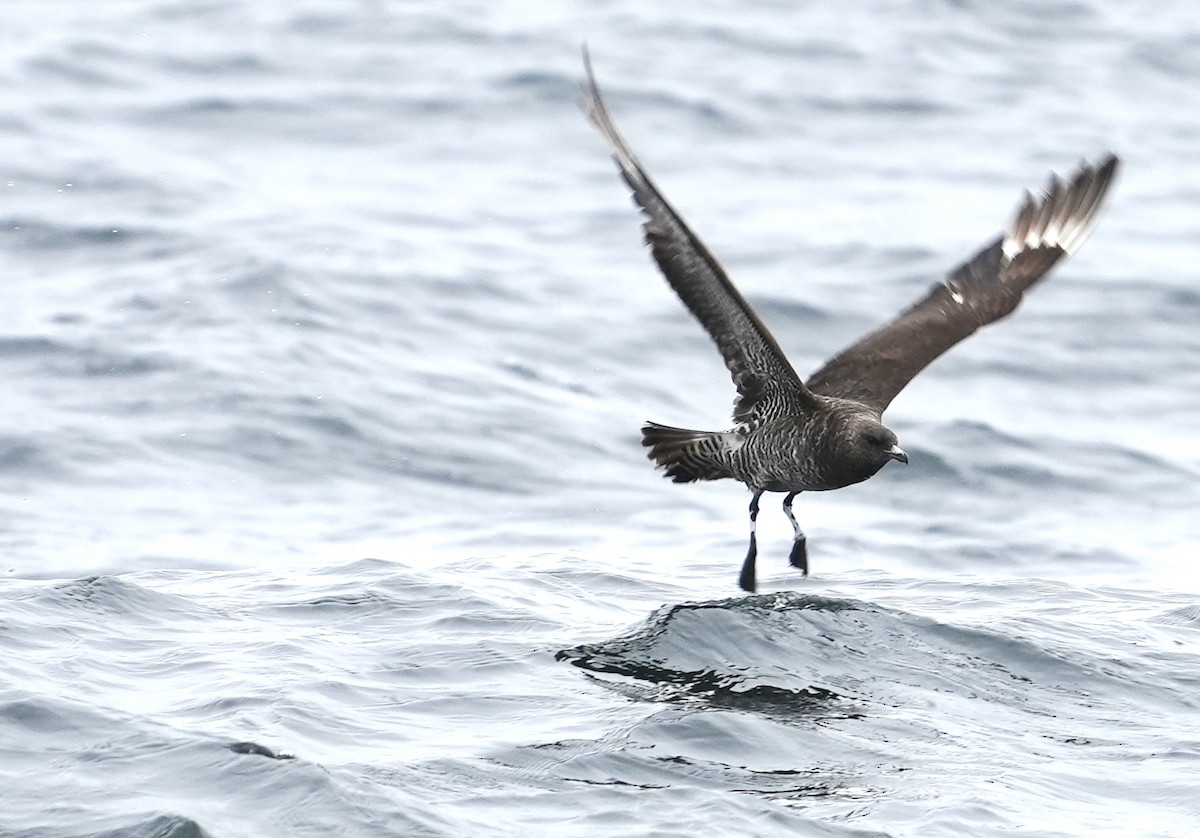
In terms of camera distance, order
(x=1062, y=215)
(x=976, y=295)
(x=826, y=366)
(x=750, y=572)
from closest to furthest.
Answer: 1. (x=750, y=572)
2. (x=826, y=366)
3. (x=976, y=295)
4. (x=1062, y=215)

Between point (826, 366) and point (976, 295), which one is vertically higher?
point (976, 295)

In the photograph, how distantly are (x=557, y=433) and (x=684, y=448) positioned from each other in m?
3.28

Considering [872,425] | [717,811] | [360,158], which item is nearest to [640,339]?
[360,158]

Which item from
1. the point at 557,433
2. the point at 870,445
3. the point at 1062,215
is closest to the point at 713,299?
the point at 870,445

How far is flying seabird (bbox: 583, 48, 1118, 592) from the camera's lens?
7258 millimetres

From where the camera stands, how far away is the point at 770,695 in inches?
272

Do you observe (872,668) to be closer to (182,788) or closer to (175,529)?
(182,788)

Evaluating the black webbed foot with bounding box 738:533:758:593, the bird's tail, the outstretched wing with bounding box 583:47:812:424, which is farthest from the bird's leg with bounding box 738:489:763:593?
the outstretched wing with bounding box 583:47:812:424

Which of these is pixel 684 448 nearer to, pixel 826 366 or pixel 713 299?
pixel 826 366

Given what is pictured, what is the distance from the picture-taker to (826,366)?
9.09 m

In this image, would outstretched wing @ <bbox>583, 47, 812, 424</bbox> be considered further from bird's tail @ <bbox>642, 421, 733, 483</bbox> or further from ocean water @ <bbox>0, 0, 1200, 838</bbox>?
ocean water @ <bbox>0, 0, 1200, 838</bbox>

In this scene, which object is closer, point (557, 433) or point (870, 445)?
point (870, 445)

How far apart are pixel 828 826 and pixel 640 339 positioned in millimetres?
8029

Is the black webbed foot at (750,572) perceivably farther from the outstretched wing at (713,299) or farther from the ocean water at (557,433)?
the outstretched wing at (713,299)
